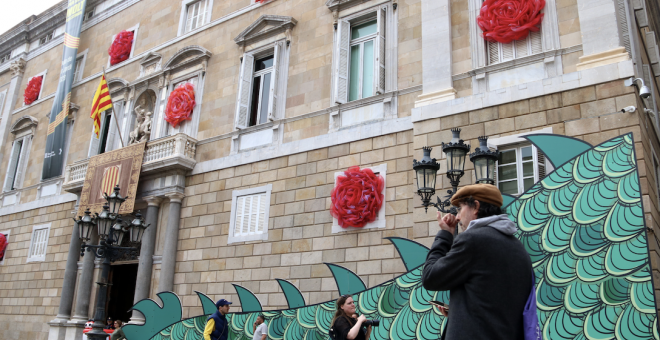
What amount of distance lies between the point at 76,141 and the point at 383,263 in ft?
46.5

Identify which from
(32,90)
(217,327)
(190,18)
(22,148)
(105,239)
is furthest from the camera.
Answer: (32,90)

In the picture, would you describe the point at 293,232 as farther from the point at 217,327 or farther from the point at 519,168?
the point at 519,168

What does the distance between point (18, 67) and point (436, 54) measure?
21.6 meters

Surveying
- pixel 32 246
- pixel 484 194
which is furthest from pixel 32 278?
pixel 484 194

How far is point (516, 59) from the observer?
10.3 metres

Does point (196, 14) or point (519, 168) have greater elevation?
point (196, 14)

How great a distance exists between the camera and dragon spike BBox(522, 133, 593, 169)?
6.14 meters

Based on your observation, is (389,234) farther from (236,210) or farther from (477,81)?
(236,210)

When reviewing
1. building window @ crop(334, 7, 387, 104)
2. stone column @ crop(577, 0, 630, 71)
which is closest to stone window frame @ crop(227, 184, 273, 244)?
building window @ crop(334, 7, 387, 104)

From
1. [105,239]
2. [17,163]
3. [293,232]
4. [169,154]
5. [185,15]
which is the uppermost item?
[185,15]

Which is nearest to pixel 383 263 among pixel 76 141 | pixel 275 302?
pixel 275 302

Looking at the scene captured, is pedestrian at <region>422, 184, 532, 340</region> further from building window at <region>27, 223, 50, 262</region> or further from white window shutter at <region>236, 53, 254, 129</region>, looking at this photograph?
building window at <region>27, 223, 50, 262</region>

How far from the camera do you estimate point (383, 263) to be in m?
10.9

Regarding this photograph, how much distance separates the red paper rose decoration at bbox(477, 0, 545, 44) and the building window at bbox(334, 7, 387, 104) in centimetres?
259
